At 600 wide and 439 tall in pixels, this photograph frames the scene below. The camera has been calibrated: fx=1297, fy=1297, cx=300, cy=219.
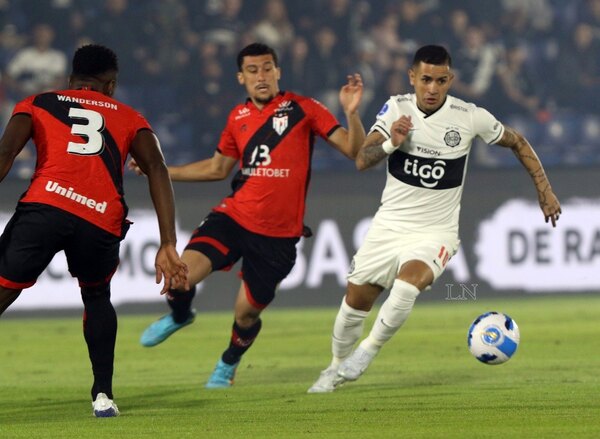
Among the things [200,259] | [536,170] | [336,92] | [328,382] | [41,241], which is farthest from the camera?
[336,92]

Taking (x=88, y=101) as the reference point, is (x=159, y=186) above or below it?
below

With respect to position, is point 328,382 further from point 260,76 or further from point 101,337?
point 260,76

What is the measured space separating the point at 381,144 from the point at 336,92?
8492 mm

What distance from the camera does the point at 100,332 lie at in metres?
6.82

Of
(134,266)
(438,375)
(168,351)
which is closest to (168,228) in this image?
(438,375)


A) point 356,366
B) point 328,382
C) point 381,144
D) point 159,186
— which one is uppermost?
point 381,144

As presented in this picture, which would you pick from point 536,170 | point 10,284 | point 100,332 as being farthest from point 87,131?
point 536,170

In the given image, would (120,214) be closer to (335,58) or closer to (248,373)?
(248,373)

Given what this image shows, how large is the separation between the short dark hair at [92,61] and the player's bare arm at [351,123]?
2.00 metres

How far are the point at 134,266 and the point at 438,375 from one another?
5657mm

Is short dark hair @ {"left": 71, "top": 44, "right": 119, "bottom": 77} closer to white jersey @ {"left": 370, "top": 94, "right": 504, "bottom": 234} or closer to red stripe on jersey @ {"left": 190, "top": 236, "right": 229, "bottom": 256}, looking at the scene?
white jersey @ {"left": 370, "top": 94, "right": 504, "bottom": 234}

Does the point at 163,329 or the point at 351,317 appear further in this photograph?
the point at 163,329

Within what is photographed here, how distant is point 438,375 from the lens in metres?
9.02

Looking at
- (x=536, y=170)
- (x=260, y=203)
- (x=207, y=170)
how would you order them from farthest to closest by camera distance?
1. (x=207, y=170)
2. (x=260, y=203)
3. (x=536, y=170)
